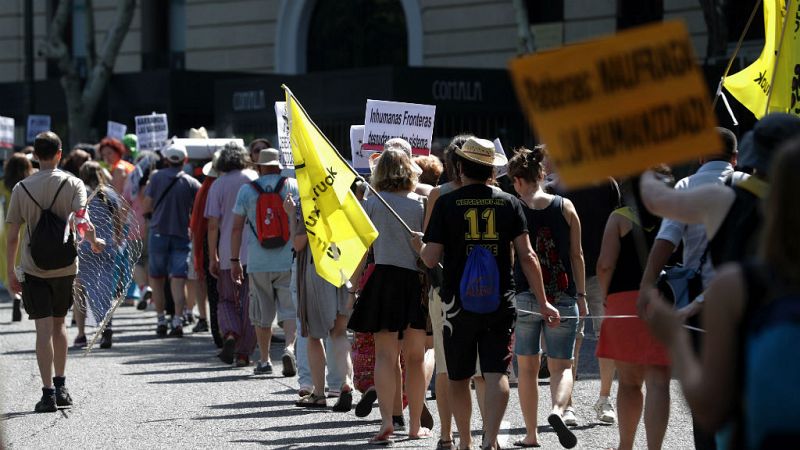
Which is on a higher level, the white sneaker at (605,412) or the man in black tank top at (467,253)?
the man in black tank top at (467,253)

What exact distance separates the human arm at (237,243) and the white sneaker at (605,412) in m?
3.67

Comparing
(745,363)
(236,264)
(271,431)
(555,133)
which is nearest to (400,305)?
(271,431)

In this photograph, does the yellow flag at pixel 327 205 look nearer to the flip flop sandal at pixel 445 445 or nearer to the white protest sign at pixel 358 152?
the flip flop sandal at pixel 445 445

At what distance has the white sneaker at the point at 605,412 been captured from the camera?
9.34 meters

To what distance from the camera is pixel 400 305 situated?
28.2 ft

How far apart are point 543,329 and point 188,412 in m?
2.76

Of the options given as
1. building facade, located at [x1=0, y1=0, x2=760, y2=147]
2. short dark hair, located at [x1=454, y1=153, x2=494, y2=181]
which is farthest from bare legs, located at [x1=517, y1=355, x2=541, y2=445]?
building facade, located at [x1=0, y1=0, x2=760, y2=147]

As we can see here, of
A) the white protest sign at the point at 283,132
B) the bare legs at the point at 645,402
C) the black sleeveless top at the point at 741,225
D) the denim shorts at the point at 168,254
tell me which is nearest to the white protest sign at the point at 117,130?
the denim shorts at the point at 168,254

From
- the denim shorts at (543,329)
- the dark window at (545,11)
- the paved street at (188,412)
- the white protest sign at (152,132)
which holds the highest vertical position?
the dark window at (545,11)

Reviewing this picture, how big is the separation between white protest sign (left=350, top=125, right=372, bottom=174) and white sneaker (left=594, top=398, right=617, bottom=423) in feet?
9.20

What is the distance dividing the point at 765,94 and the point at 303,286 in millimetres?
3416

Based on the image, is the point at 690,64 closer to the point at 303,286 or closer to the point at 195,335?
the point at 303,286

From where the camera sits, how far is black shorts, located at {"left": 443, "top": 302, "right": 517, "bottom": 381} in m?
7.56

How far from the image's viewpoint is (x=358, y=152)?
36.8ft
